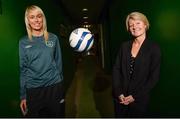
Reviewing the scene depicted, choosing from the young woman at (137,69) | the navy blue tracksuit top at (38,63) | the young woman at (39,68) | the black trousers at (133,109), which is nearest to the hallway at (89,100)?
the black trousers at (133,109)

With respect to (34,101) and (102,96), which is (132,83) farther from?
(102,96)

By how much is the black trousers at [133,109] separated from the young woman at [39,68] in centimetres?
61

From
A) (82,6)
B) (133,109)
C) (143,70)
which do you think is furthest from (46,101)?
(82,6)

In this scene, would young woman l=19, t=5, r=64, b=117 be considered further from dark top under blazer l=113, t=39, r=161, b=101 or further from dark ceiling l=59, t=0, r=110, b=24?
dark ceiling l=59, t=0, r=110, b=24

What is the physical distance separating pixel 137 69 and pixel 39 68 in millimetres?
905

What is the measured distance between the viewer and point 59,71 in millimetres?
2943

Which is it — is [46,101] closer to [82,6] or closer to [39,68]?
[39,68]

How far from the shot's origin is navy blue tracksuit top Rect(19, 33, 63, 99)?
2797 millimetres

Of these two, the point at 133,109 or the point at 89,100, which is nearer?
the point at 133,109

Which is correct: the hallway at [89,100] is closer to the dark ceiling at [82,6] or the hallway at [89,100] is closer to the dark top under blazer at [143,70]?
the dark top under blazer at [143,70]

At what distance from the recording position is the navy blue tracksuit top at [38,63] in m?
2.80

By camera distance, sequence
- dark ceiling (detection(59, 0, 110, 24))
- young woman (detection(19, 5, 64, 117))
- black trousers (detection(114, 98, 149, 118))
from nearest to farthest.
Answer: young woman (detection(19, 5, 64, 117)), black trousers (detection(114, 98, 149, 118)), dark ceiling (detection(59, 0, 110, 24))

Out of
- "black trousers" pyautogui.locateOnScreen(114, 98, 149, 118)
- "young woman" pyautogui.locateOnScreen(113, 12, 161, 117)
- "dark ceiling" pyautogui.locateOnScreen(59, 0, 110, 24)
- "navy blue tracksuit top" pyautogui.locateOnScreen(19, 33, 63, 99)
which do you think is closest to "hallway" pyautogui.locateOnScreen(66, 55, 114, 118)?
"black trousers" pyautogui.locateOnScreen(114, 98, 149, 118)

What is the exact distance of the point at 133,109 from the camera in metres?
2.96
